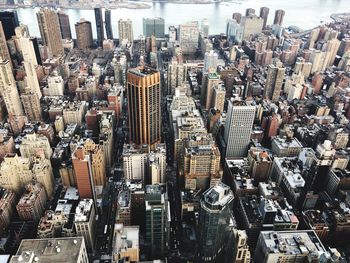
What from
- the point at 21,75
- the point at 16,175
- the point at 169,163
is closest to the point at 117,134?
the point at 169,163

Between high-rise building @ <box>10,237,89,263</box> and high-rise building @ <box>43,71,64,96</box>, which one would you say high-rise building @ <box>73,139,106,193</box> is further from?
high-rise building @ <box>43,71,64,96</box>

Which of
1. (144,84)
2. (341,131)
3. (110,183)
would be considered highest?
(144,84)

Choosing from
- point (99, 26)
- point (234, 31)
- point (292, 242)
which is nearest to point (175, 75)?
point (292, 242)

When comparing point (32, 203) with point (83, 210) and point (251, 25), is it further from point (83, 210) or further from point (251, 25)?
point (251, 25)

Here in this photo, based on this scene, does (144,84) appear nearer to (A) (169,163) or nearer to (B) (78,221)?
(A) (169,163)

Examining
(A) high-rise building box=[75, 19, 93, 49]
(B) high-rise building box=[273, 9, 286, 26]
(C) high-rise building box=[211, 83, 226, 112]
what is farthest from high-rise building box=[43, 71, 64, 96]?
(B) high-rise building box=[273, 9, 286, 26]
